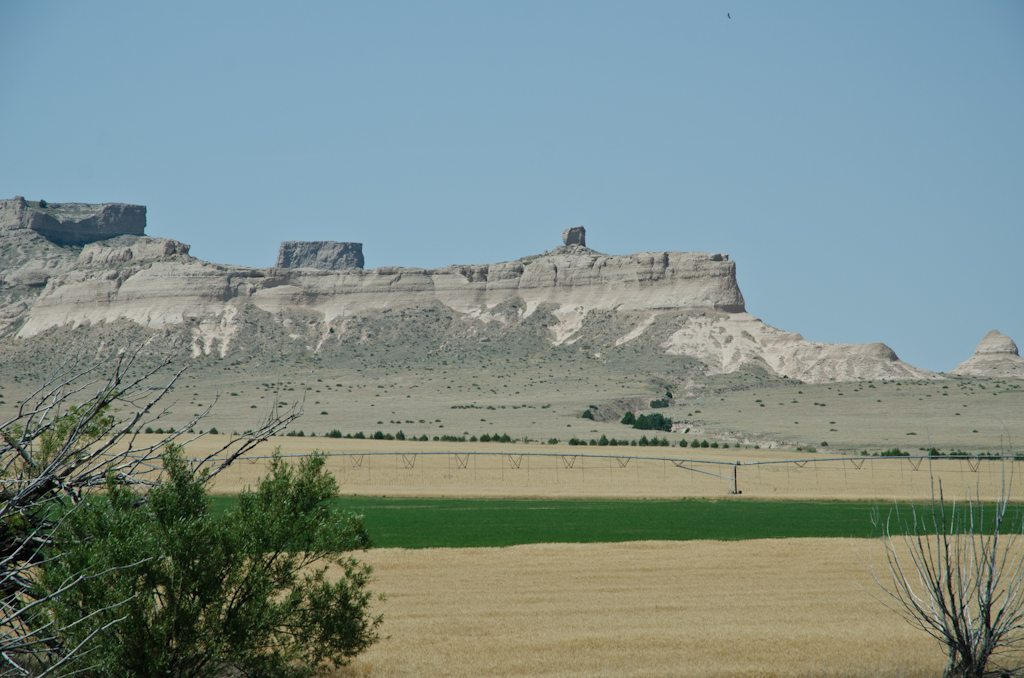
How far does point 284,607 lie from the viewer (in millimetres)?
10977

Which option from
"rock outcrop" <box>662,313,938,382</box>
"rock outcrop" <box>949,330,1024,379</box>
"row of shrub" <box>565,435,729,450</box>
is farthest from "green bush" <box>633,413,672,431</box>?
"rock outcrop" <box>949,330,1024,379</box>

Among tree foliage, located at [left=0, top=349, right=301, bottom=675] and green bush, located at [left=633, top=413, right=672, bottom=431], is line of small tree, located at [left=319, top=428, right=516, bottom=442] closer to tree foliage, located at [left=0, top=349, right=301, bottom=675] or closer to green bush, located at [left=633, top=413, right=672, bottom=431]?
green bush, located at [left=633, top=413, right=672, bottom=431]

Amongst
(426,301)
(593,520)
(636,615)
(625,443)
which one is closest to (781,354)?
(625,443)

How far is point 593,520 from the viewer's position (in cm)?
3484

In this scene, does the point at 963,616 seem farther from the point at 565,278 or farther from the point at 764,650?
the point at 565,278

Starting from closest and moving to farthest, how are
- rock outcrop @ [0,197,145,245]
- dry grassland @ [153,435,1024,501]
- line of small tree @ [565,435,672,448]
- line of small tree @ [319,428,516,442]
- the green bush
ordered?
dry grassland @ [153,435,1024,501] < line of small tree @ [565,435,672,448] < line of small tree @ [319,428,516,442] < the green bush < rock outcrop @ [0,197,145,245]

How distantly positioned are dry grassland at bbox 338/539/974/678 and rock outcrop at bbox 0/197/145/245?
555 feet

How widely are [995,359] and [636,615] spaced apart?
141477 millimetres

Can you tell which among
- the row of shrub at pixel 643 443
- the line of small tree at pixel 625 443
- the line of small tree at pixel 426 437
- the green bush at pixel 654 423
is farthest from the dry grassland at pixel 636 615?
the green bush at pixel 654 423

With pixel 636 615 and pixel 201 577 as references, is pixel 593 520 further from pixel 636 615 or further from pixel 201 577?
pixel 201 577

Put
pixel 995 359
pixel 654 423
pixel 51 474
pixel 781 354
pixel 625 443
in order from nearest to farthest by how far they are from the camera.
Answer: pixel 51 474
pixel 625 443
pixel 654 423
pixel 781 354
pixel 995 359

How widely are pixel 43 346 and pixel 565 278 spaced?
252ft

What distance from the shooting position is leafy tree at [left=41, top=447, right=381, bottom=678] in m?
9.54

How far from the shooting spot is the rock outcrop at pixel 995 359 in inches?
5310
